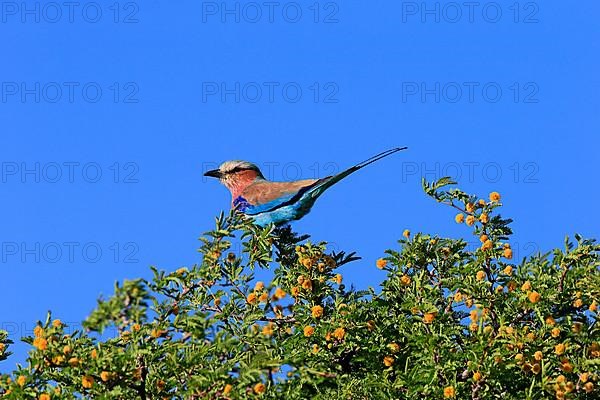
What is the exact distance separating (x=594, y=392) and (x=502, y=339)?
2.85 ft

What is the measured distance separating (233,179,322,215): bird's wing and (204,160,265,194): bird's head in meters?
0.39

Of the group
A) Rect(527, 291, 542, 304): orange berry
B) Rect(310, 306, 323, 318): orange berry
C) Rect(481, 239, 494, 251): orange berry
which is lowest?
Rect(527, 291, 542, 304): orange berry

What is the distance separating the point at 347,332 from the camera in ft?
22.2

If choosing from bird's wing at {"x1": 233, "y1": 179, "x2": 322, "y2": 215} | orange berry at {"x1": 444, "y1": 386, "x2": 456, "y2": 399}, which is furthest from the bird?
orange berry at {"x1": 444, "y1": 386, "x2": 456, "y2": 399}

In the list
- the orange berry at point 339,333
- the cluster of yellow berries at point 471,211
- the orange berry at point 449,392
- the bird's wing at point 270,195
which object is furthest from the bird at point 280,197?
the orange berry at point 449,392

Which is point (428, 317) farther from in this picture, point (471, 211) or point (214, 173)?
point (214, 173)

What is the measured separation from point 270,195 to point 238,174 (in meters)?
1.00

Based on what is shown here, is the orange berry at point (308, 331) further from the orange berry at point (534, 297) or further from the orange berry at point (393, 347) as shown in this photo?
the orange berry at point (534, 297)

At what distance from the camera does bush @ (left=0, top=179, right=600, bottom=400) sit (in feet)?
19.4

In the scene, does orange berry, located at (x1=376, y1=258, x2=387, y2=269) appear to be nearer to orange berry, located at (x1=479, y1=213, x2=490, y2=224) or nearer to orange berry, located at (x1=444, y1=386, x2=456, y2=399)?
orange berry, located at (x1=479, y1=213, x2=490, y2=224)

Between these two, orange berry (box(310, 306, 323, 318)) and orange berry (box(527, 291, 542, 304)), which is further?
orange berry (box(310, 306, 323, 318))

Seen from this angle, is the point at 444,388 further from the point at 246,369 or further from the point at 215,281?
the point at 215,281

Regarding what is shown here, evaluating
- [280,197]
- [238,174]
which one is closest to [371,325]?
[280,197]

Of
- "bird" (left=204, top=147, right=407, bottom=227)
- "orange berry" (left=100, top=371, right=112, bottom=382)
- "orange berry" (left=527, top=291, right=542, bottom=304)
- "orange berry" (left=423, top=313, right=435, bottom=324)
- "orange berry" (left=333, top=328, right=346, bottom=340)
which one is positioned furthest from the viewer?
"bird" (left=204, top=147, right=407, bottom=227)
